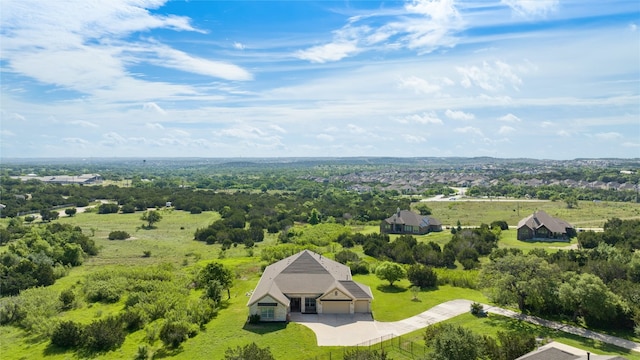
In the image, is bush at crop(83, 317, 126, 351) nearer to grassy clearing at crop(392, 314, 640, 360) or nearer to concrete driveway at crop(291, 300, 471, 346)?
concrete driveway at crop(291, 300, 471, 346)

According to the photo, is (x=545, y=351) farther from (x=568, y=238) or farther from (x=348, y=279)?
(x=568, y=238)

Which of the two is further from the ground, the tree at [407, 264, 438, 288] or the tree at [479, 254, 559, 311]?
the tree at [479, 254, 559, 311]

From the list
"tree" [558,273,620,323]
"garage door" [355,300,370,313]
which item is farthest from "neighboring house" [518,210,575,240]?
"garage door" [355,300,370,313]

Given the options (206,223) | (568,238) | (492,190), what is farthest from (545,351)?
(492,190)

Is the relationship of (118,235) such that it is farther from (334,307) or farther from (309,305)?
(334,307)

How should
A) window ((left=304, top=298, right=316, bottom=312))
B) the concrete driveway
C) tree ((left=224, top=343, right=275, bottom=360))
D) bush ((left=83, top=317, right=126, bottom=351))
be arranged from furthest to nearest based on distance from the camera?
window ((left=304, top=298, right=316, bottom=312))
the concrete driveway
bush ((left=83, top=317, right=126, bottom=351))
tree ((left=224, top=343, right=275, bottom=360))

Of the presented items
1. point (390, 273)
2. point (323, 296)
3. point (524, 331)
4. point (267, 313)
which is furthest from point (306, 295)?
point (524, 331)
